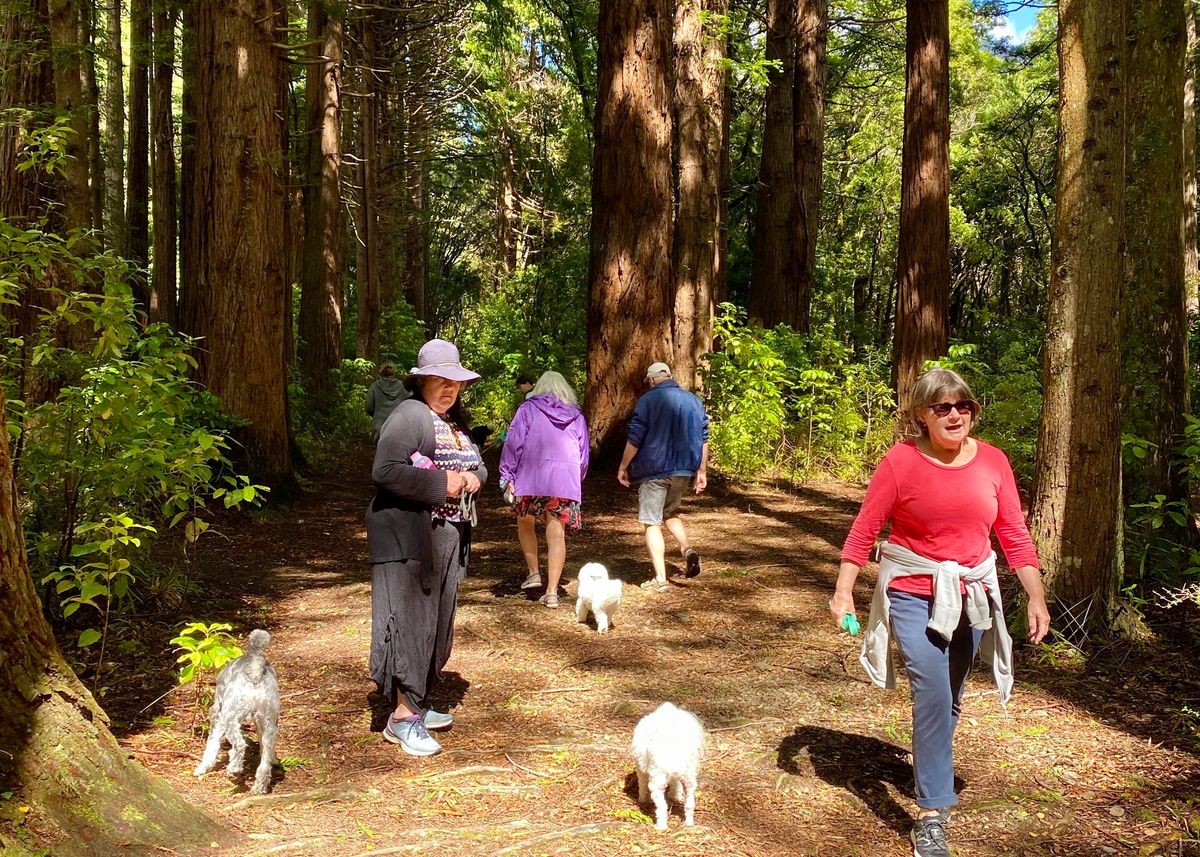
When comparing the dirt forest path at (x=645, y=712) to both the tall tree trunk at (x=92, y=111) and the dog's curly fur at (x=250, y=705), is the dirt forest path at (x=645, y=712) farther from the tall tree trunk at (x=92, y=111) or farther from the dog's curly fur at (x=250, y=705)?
the tall tree trunk at (x=92, y=111)

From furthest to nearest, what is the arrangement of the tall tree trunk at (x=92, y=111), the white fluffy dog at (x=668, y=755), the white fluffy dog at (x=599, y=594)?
the tall tree trunk at (x=92, y=111) < the white fluffy dog at (x=599, y=594) < the white fluffy dog at (x=668, y=755)

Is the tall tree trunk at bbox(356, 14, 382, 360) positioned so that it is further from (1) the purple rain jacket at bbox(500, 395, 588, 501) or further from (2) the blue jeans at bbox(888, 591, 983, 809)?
(2) the blue jeans at bbox(888, 591, 983, 809)

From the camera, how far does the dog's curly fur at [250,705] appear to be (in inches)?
158

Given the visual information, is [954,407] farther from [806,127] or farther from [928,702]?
[806,127]

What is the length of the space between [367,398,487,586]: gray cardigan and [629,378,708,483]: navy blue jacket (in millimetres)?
3272

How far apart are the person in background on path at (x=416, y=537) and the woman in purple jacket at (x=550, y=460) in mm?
2295

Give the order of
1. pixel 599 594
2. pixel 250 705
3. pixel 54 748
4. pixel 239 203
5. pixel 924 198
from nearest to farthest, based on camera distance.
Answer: pixel 54 748, pixel 250 705, pixel 599 594, pixel 239 203, pixel 924 198

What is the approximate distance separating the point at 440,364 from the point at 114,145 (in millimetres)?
20085

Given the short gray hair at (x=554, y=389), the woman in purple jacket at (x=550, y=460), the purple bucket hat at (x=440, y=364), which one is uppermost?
the purple bucket hat at (x=440, y=364)

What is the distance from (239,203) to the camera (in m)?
10.2

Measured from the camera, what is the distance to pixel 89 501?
5.62 metres

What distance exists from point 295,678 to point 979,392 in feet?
37.0

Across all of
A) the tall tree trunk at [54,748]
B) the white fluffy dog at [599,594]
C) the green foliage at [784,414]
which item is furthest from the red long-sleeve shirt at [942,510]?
the green foliage at [784,414]

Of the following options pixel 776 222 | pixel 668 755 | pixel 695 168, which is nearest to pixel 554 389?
pixel 668 755
